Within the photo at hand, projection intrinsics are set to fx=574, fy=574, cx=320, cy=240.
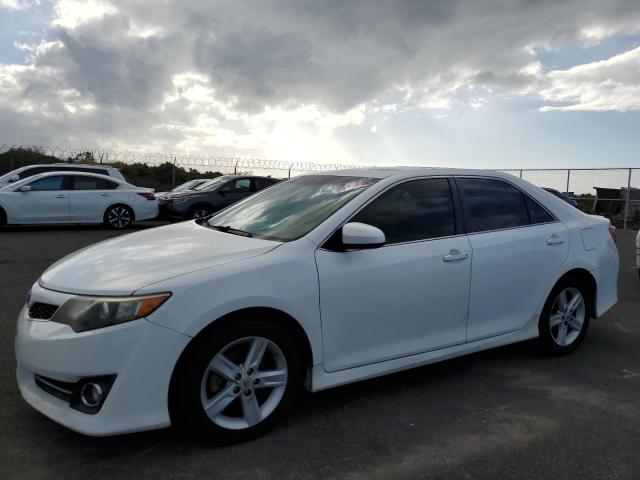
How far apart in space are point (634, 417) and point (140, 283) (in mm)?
3098

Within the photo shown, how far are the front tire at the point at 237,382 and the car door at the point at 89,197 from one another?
1203 centimetres

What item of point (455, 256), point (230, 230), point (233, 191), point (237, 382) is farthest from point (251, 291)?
point (233, 191)

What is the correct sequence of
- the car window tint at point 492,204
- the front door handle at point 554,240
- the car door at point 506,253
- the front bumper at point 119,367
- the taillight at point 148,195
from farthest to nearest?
the taillight at point 148,195
the front door handle at point 554,240
the car window tint at point 492,204
the car door at point 506,253
the front bumper at point 119,367

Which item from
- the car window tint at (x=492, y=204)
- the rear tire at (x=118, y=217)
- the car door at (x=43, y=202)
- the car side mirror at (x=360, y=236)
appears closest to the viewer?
the car side mirror at (x=360, y=236)

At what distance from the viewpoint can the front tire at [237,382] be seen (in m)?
2.96

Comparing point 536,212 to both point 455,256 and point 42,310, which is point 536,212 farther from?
point 42,310

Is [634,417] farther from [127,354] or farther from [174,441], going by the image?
[127,354]

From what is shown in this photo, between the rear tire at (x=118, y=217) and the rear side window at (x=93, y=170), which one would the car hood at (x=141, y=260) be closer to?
the rear tire at (x=118, y=217)

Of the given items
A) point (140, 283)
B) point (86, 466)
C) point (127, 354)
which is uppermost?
point (140, 283)

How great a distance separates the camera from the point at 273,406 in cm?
325

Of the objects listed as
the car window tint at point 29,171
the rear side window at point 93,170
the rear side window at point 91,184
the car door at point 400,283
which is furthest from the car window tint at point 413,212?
the car window tint at point 29,171

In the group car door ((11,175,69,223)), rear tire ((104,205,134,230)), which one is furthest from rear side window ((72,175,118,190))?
rear tire ((104,205,134,230))

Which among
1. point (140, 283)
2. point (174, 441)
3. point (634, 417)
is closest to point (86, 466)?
point (174, 441)

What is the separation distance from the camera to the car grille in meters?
3.05
